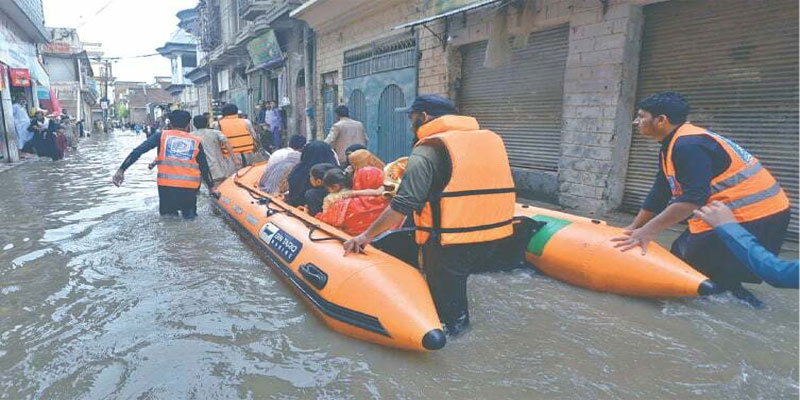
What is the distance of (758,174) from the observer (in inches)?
117

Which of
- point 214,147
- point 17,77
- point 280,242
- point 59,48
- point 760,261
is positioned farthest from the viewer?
point 59,48

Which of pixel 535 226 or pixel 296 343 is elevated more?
pixel 535 226

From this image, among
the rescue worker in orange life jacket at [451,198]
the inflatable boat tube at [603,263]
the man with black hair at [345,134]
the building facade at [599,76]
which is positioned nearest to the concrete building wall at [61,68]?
the building facade at [599,76]

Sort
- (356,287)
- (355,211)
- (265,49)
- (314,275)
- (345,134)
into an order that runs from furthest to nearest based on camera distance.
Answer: (265,49)
(345,134)
(355,211)
(314,275)
(356,287)

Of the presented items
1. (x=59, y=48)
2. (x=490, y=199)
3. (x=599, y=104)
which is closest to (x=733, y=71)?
(x=599, y=104)

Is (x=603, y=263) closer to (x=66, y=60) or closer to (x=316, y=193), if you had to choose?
(x=316, y=193)

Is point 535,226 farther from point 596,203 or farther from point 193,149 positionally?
point 193,149

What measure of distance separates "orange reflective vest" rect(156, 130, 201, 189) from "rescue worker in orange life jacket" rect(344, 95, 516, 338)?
3545mm

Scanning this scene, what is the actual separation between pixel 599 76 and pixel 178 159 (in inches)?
205

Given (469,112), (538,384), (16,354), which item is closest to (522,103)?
(469,112)

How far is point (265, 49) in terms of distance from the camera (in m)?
16.2

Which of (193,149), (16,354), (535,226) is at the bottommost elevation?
(16,354)

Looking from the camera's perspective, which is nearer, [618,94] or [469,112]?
[618,94]

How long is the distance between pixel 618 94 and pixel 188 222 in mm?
5541
